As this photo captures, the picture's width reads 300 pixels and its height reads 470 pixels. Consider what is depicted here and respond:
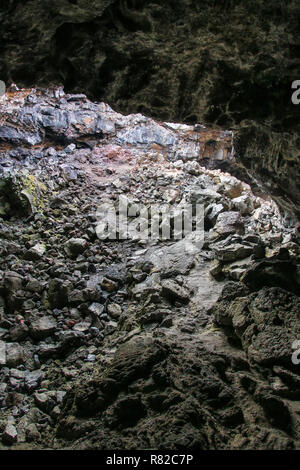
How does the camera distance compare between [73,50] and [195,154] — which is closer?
[73,50]

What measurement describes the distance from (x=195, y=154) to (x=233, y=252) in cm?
767

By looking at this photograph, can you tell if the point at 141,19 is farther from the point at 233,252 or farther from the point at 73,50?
the point at 233,252

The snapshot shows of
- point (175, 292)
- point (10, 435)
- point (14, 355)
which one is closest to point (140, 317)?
point (175, 292)

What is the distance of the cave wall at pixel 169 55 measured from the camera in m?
2.43

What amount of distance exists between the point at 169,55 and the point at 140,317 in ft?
8.82

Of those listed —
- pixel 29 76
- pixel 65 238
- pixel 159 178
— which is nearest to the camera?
pixel 29 76

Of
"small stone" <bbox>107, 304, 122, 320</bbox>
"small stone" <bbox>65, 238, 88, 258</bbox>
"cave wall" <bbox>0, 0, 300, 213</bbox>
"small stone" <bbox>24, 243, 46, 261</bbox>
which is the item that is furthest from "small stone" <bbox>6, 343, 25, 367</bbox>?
"cave wall" <bbox>0, 0, 300, 213</bbox>

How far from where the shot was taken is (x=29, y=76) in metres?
3.22

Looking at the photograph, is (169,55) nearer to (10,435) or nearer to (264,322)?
(264,322)

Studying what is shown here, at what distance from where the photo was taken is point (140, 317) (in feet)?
12.2

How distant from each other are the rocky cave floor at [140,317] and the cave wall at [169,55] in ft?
5.68

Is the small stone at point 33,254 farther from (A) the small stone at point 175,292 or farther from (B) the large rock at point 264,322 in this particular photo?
(B) the large rock at point 264,322

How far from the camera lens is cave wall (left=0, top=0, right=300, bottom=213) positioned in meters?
2.43

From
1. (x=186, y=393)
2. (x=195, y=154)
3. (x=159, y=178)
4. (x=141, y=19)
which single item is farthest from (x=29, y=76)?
(x=195, y=154)
